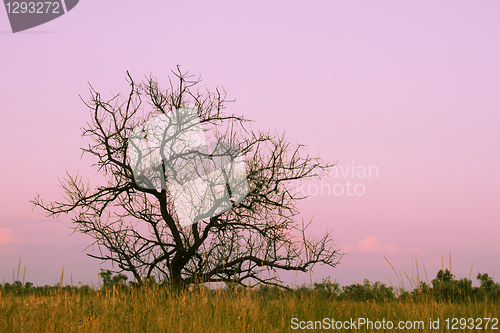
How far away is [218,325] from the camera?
199 inches

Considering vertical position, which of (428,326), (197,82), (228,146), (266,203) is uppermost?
(197,82)

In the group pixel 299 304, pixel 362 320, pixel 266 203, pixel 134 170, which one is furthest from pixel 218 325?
pixel 134 170

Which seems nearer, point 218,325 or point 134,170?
point 218,325

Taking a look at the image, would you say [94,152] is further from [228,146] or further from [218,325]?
[218,325]

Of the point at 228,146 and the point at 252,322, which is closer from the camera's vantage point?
the point at 252,322

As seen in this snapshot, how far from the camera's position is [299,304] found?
6254 mm

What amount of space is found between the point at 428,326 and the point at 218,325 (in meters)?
2.83

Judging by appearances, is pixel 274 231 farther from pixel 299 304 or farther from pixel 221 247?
pixel 299 304

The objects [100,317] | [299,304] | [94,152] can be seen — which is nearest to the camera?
[100,317]

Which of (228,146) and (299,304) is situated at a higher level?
(228,146)

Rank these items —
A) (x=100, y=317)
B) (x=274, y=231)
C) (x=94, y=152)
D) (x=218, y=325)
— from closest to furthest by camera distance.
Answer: (x=218, y=325)
(x=100, y=317)
(x=94, y=152)
(x=274, y=231)

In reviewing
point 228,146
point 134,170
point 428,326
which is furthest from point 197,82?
point 428,326

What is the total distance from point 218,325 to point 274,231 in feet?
25.5

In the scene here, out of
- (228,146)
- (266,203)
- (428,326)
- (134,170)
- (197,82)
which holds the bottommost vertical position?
(428,326)
